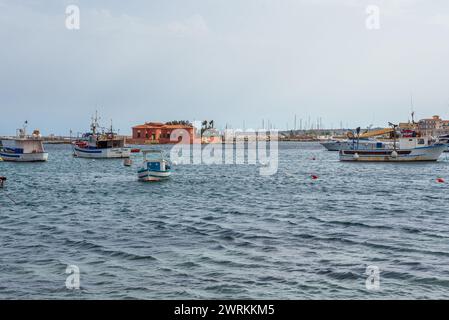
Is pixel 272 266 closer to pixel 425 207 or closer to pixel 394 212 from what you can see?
pixel 394 212

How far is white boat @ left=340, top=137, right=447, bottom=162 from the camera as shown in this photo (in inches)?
3191

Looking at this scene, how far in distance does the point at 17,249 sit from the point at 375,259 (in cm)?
1254

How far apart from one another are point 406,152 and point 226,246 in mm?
66920

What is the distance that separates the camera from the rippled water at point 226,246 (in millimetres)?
14453

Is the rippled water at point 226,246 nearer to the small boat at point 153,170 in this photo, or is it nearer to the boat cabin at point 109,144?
the small boat at point 153,170

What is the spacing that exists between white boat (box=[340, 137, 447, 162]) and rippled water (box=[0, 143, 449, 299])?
43.4 m

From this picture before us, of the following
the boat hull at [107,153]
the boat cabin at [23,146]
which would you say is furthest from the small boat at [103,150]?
the boat cabin at [23,146]

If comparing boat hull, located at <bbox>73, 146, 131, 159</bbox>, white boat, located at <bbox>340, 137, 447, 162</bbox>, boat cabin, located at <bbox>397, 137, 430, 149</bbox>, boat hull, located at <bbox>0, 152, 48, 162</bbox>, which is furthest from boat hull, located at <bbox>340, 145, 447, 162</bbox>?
boat hull, located at <bbox>0, 152, 48, 162</bbox>

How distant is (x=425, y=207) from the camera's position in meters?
32.0

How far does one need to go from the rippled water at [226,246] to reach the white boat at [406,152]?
143 ft

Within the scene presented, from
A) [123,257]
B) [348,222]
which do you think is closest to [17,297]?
[123,257]

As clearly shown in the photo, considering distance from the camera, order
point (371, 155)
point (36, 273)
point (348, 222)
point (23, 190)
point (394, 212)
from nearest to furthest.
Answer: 1. point (36, 273)
2. point (348, 222)
3. point (394, 212)
4. point (23, 190)
5. point (371, 155)

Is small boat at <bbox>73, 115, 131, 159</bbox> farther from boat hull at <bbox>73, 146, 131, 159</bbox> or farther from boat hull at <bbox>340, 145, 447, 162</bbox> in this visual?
boat hull at <bbox>340, 145, 447, 162</bbox>

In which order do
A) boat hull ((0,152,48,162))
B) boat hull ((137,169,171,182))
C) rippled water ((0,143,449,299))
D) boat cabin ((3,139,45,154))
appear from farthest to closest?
boat cabin ((3,139,45,154))
boat hull ((0,152,48,162))
boat hull ((137,169,171,182))
rippled water ((0,143,449,299))
